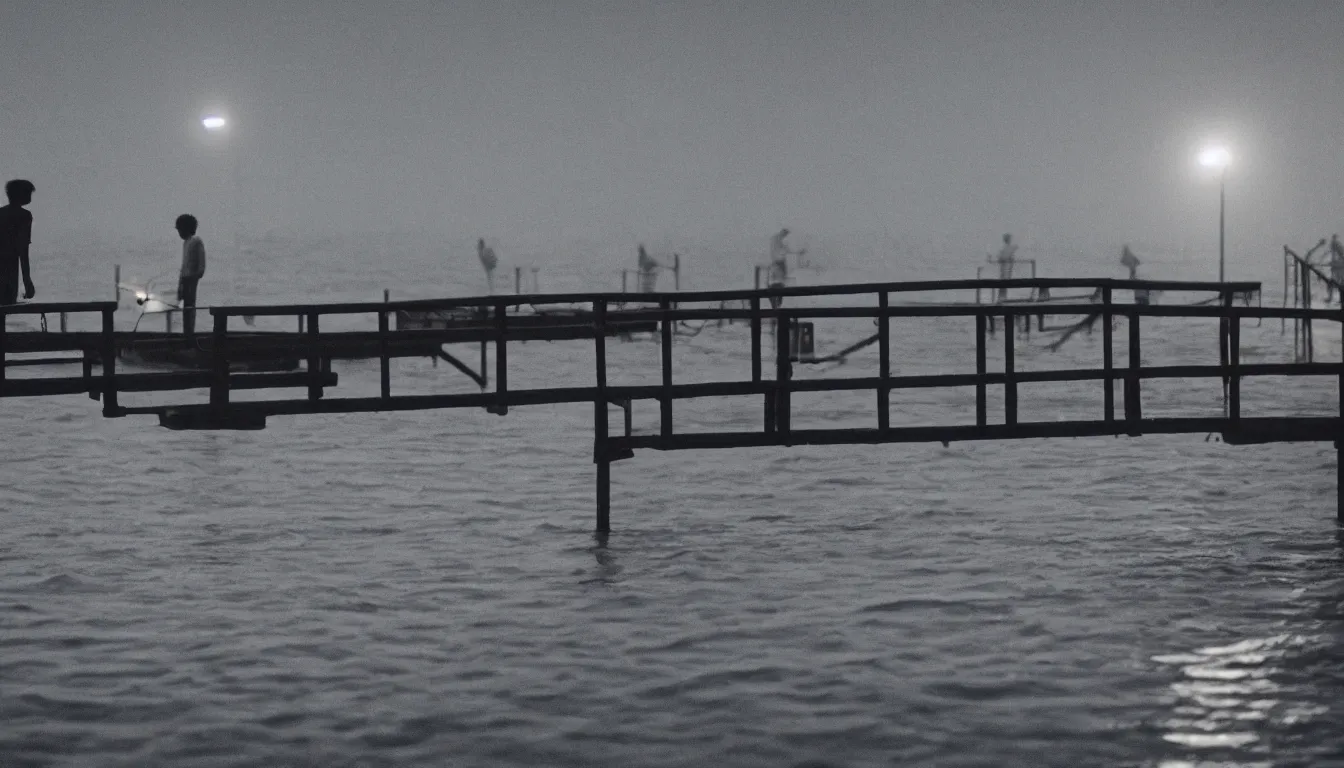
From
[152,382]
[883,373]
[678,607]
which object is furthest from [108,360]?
[883,373]

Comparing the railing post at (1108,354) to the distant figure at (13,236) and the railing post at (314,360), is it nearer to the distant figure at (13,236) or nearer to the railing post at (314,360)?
the railing post at (314,360)

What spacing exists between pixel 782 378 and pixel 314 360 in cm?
441

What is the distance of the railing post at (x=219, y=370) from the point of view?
14.7 meters

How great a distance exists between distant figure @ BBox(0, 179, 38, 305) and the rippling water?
2349 millimetres

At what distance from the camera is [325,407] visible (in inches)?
588

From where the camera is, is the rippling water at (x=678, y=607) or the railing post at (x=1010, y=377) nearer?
the rippling water at (x=678, y=607)

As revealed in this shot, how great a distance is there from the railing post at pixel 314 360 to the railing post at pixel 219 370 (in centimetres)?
70

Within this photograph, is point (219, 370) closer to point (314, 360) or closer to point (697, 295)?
point (314, 360)

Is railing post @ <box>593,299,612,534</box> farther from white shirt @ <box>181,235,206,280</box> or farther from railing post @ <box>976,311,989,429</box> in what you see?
white shirt @ <box>181,235,206,280</box>

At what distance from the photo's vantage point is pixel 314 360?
1631 cm

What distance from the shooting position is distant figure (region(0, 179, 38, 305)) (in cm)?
1686

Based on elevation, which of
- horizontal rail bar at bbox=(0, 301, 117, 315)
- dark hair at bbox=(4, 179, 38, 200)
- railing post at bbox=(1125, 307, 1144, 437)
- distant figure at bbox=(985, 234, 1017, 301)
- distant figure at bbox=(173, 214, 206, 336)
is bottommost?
railing post at bbox=(1125, 307, 1144, 437)

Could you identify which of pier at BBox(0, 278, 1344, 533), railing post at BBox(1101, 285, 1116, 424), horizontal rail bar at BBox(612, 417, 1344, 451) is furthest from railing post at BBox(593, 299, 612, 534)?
railing post at BBox(1101, 285, 1116, 424)

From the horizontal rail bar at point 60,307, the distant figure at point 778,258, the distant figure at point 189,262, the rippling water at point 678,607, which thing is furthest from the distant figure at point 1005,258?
the horizontal rail bar at point 60,307
